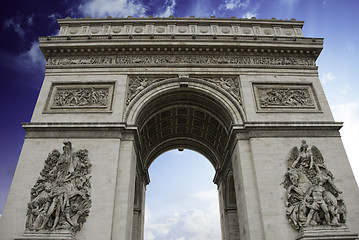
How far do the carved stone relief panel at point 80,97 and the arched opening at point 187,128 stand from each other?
1.72 meters

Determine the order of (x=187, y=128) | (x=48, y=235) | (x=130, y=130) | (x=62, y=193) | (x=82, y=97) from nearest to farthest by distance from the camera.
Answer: (x=48, y=235) → (x=62, y=193) → (x=130, y=130) → (x=82, y=97) → (x=187, y=128)

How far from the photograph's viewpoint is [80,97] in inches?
589

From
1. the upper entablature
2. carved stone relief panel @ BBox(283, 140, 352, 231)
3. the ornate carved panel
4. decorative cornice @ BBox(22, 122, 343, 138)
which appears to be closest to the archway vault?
decorative cornice @ BBox(22, 122, 343, 138)

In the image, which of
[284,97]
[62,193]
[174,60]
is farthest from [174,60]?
[62,193]

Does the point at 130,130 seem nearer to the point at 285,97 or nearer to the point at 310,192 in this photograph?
the point at 285,97

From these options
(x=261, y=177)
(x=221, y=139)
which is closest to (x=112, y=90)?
(x=221, y=139)

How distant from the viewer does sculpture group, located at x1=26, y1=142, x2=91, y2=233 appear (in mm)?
11266

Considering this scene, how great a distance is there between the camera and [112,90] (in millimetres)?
15156

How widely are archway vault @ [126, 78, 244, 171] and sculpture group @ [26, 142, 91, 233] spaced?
3.40 metres

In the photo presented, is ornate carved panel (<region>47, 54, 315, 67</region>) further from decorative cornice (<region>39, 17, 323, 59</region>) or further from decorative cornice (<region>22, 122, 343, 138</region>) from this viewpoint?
decorative cornice (<region>22, 122, 343, 138</region>)

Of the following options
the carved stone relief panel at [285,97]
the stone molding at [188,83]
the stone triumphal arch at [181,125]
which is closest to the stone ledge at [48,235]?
the stone triumphal arch at [181,125]

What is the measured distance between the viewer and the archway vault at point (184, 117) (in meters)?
15.0

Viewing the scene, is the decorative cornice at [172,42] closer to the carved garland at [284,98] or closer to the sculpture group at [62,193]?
the carved garland at [284,98]

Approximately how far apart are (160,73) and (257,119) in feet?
20.3
